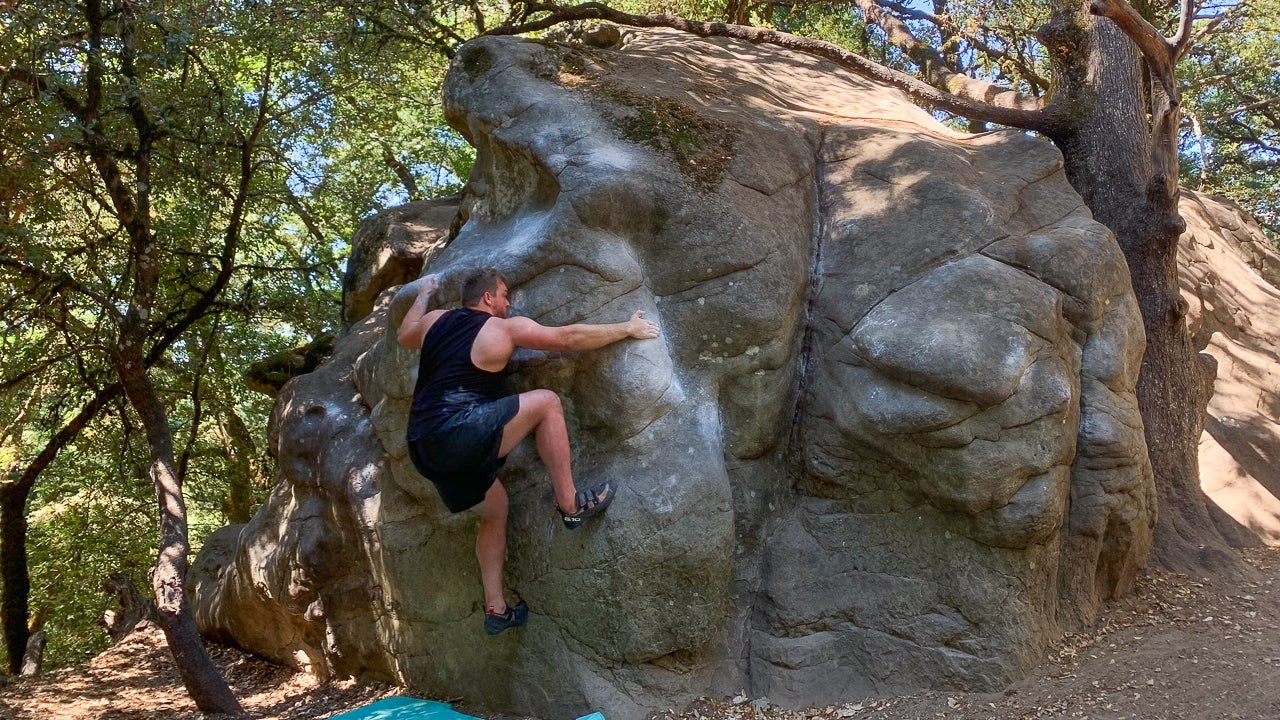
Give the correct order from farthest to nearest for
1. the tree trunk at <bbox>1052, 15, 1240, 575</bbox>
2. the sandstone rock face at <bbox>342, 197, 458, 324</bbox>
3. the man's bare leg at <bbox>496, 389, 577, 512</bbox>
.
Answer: the sandstone rock face at <bbox>342, 197, 458, 324</bbox> → the tree trunk at <bbox>1052, 15, 1240, 575</bbox> → the man's bare leg at <bbox>496, 389, 577, 512</bbox>

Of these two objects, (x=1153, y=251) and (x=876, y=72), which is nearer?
(x=1153, y=251)

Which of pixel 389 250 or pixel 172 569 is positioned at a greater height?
pixel 389 250

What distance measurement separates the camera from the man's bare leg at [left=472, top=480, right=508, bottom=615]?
536cm

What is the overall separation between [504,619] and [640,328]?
1.80m

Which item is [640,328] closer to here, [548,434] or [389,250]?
[548,434]

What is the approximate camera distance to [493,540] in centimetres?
541

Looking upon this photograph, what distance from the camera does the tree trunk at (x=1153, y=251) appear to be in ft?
23.1

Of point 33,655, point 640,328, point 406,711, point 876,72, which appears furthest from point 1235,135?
point 33,655

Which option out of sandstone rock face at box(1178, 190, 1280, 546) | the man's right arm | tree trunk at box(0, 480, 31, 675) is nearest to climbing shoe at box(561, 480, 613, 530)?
the man's right arm

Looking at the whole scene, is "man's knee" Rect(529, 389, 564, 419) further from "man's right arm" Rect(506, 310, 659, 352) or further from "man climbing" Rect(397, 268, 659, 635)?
"man's right arm" Rect(506, 310, 659, 352)

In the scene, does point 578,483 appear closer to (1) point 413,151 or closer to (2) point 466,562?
(2) point 466,562

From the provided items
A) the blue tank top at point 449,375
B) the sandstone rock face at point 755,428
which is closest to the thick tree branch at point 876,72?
the sandstone rock face at point 755,428

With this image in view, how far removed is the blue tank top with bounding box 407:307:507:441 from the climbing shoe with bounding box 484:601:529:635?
1.12m

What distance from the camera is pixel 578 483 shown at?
17.4 feet
